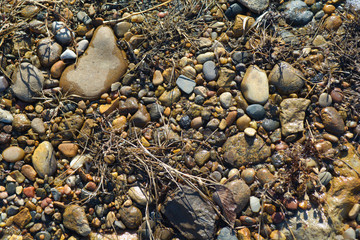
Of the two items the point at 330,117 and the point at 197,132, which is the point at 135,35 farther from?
the point at 330,117

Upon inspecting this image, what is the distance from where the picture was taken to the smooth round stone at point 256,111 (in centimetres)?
322

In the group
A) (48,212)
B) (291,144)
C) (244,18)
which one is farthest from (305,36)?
(48,212)

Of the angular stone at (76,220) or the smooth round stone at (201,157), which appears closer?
the angular stone at (76,220)

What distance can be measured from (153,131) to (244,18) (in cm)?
182

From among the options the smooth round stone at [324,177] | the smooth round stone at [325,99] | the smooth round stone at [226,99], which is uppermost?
the smooth round stone at [325,99]

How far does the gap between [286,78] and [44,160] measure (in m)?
3.05

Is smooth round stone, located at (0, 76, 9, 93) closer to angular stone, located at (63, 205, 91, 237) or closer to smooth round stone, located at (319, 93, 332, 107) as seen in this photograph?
angular stone, located at (63, 205, 91, 237)

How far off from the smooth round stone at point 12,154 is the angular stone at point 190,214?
1.84 m

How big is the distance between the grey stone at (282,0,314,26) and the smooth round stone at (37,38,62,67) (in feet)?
9.68

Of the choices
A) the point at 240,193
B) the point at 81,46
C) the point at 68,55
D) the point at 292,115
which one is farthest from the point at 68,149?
the point at 292,115

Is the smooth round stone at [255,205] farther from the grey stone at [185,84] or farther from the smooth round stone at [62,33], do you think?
the smooth round stone at [62,33]

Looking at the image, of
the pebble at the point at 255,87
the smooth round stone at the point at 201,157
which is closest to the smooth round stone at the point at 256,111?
the pebble at the point at 255,87

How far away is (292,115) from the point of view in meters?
3.21

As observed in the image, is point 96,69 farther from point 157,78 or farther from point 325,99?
point 325,99
